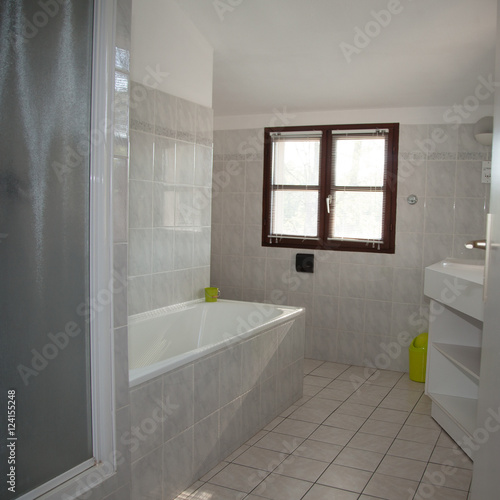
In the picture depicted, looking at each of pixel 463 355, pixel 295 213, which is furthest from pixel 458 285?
pixel 295 213

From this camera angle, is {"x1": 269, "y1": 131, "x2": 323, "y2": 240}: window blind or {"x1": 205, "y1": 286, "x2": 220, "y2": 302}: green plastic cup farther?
{"x1": 269, "y1": 131, "x2": 323, "y2": 240}: window blind

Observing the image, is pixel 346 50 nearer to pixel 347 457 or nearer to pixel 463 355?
pixel 463 355

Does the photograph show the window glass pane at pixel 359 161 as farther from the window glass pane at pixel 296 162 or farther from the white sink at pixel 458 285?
the white sink at pixel 458 285

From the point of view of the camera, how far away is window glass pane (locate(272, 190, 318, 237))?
4.65 meters

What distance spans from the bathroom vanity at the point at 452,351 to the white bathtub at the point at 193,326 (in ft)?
2.98

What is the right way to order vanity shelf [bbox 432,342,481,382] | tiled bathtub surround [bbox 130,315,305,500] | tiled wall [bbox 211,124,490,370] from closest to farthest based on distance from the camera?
tiled bathtub surround [bbox 130,315,305,500] < vanity shelf [bbox 432,342,481,382] < tiled wall [bbox 211,124,490,370]

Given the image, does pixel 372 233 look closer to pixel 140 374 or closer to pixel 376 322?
pixel 376 322

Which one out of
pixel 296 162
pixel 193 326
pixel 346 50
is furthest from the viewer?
pixel 296 162

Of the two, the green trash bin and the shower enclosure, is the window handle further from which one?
the shower enclosure

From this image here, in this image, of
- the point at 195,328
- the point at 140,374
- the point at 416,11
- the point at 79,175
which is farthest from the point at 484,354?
the point at 195,328

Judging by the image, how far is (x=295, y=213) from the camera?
4.71m

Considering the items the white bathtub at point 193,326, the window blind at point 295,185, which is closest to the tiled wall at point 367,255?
the window blind at point 295,185

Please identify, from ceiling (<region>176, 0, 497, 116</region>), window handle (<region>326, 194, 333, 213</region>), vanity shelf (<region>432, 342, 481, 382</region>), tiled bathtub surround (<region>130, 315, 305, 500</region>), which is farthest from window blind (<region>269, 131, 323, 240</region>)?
vanity shelf (<region>432, 342, 481, 382</region>)

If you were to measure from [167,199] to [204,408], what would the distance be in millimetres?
1395
